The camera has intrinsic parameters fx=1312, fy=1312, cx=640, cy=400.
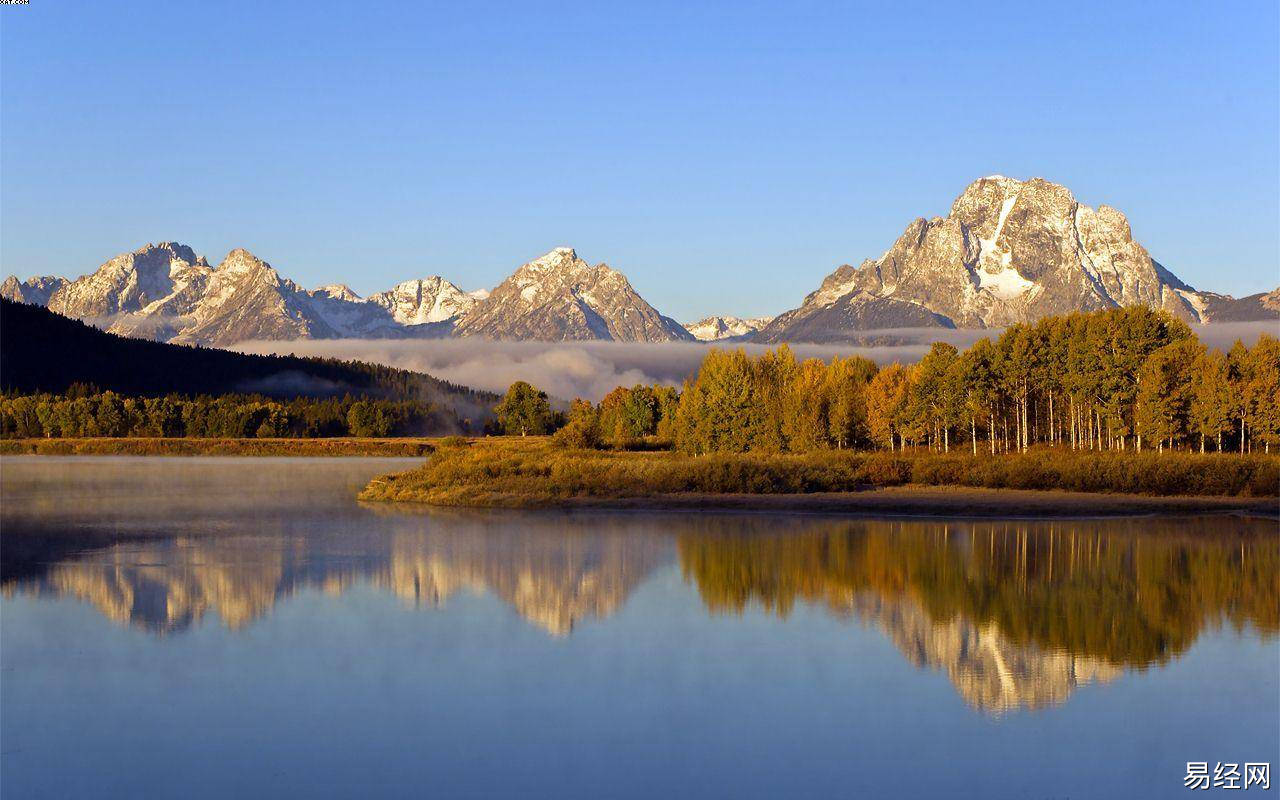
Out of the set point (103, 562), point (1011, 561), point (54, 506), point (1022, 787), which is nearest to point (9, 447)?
point (54, 506)

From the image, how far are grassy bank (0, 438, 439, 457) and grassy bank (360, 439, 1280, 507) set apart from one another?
270 feet

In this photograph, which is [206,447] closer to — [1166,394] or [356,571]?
[1166,394]

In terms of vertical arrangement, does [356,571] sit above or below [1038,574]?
above

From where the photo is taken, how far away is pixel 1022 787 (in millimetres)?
18109

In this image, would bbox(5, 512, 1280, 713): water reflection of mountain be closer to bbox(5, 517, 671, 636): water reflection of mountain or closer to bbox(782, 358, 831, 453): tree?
bbox(5, 517, 671, 636): water reflection of mountain

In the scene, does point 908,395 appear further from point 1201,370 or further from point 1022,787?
point 1022,787

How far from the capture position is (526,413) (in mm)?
187375

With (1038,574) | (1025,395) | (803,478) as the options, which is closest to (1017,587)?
(1038,574)

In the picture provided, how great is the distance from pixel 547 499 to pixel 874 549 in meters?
20.0

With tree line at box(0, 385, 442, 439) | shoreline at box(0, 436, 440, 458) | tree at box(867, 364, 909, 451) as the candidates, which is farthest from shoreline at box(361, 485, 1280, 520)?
tree line at box(0, 385, 442, 439)

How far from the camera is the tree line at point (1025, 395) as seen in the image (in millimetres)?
80250

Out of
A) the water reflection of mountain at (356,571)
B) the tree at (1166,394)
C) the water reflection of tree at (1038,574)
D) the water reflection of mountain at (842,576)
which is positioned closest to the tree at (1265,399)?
the tree at (1166,394)

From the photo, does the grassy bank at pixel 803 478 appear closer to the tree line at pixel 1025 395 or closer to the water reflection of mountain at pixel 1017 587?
the water reflection of mountain at pixel 1017 587

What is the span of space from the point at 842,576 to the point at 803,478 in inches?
1033
